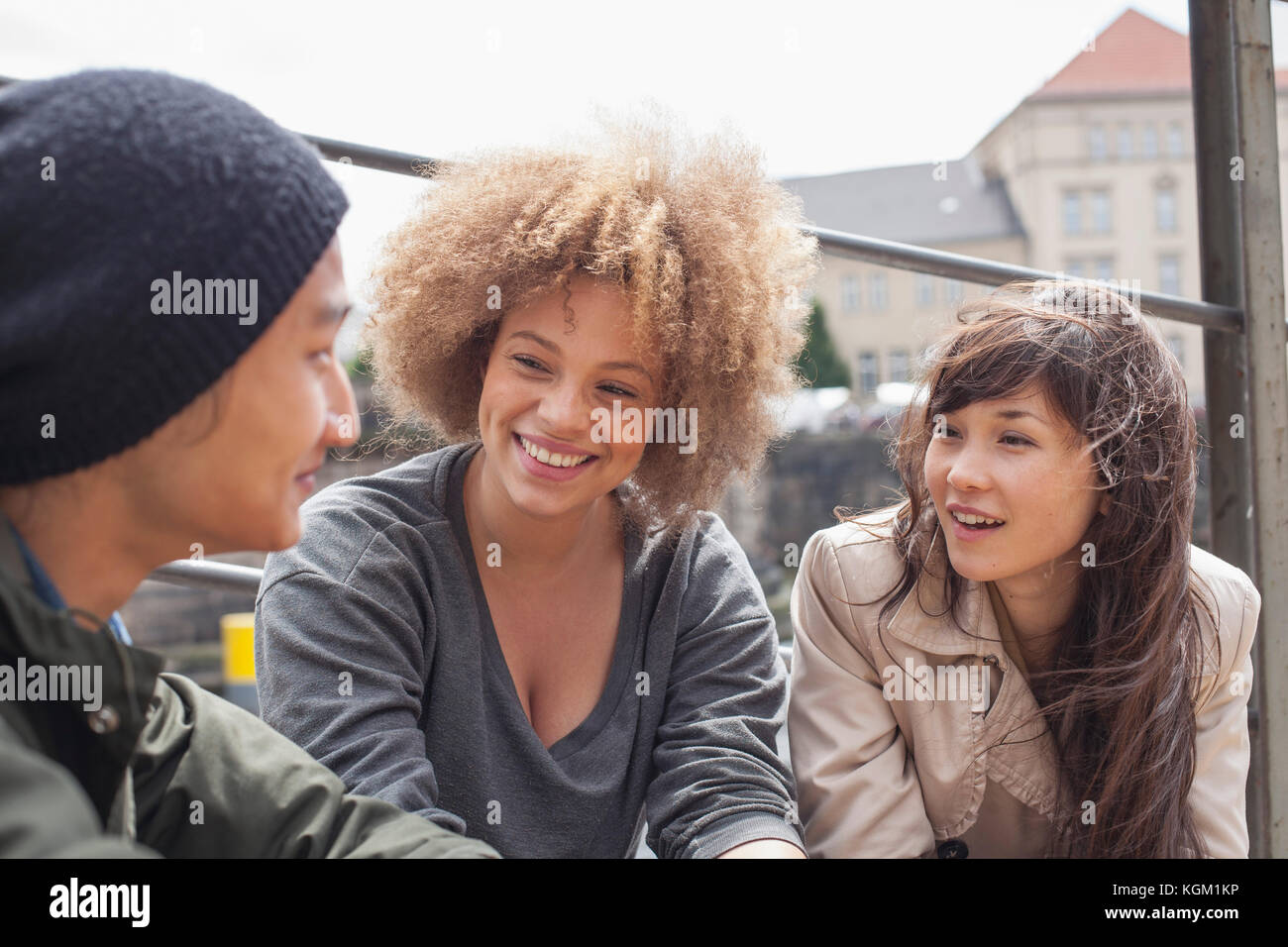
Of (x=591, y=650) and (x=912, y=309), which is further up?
(x=912, y=309)

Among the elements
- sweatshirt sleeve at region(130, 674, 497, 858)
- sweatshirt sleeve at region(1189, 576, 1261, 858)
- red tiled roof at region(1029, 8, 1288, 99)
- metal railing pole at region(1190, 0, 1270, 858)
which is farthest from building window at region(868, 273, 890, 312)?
sweatshirt sleeve at region(130, 674, 497, 858)

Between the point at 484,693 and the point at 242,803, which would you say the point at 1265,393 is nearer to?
the point at 484,693

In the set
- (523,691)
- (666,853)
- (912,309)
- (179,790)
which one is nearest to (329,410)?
(179,790)

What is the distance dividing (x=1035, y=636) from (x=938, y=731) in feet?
0.86

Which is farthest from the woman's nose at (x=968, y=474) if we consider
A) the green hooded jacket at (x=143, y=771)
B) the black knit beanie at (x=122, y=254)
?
the black knit beanie at (x=122, y=254)

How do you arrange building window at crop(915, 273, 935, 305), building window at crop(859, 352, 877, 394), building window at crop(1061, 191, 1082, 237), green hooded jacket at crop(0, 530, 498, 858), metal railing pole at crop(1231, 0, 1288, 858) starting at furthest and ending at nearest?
1. building window at crop(915, 273, 935, 305)
2. building window at crop(859, 352, 877, 394)
3. building window at crop(1061, 191, 1082, 237)
4. metal railing pole at crop(1231, 0, 1288, 858)
5. green hooded jacket at crop(0, 530, 498, 858)

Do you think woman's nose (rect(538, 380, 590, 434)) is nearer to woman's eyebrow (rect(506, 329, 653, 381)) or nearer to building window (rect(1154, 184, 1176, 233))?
woman's eyebrow (rect(506, 329, 653, 381))

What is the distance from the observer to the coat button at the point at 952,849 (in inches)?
70.1

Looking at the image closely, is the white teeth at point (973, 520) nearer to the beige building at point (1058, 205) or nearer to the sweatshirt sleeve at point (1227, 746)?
the sweatshirt sleeve at point (1227, 746)

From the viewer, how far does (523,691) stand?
1.77 metres

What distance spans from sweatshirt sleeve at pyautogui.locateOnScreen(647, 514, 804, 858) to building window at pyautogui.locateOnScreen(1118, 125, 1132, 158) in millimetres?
50463

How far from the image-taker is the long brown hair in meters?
1.73
